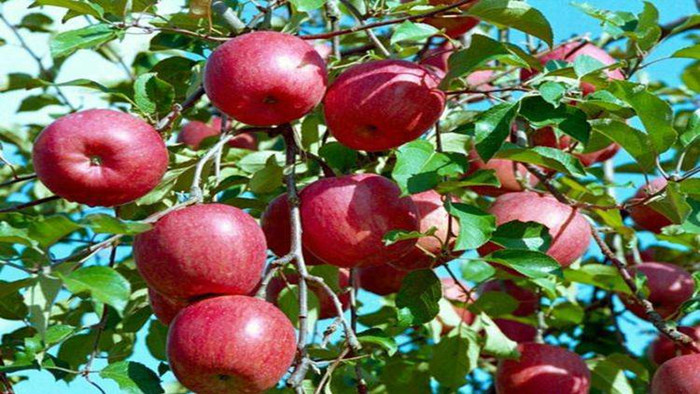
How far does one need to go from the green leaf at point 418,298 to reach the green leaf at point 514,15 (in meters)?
0.46

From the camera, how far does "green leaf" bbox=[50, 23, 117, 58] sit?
1.74m

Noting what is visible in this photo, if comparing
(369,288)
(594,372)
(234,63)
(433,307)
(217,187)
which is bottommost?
(594,372)

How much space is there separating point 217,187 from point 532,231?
58 cm

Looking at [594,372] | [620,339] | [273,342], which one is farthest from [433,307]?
[620,339]

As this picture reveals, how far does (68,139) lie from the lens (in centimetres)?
161

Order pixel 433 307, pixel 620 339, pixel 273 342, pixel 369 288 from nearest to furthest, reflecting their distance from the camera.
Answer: pixel 273 342, pixel 433 307, pixel 369 288, pixel 620 339

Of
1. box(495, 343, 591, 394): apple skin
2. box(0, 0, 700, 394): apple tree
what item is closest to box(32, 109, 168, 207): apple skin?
box(0, 0, 700, 394): apple tree

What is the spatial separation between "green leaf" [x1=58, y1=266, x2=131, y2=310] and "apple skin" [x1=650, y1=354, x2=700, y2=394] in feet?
3.55

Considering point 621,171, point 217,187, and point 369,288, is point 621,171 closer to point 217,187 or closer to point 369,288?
point 369,288

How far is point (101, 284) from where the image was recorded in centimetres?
140

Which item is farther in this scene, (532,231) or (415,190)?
(532,231)

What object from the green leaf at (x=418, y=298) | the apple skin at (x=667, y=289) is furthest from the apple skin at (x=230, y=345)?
the apple skin at (x=667, y=289)

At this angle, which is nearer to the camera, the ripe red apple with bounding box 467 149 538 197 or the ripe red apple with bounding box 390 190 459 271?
the ripe red apple with bounding box 390 190 459 271

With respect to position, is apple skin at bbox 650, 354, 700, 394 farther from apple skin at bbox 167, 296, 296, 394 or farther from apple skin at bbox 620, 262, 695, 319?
apple skin at bbox 167, 296, 296, 394
